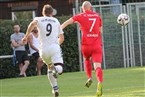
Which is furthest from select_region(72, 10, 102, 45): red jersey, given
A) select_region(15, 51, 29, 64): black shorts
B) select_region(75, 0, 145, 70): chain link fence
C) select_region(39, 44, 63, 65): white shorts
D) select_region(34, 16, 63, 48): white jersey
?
select_region(75, 0, 145, 70): chain link fence

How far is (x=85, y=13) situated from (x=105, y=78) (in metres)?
5.31

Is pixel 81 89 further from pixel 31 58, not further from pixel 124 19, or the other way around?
pixel 31 58

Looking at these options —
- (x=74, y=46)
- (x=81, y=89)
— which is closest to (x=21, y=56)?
(x=74, y=46)

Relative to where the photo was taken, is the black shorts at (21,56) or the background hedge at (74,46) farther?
the background hedge at (74,46)

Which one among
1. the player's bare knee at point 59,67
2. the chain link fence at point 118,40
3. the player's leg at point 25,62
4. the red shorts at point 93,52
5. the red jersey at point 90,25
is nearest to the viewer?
the player's bare knee at point 59,67

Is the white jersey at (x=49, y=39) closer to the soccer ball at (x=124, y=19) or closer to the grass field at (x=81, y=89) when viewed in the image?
the grass field at (x=81, y=89)

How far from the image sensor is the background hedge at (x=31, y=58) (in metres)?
24.5

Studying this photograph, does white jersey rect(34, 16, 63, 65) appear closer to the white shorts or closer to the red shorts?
the white shorts

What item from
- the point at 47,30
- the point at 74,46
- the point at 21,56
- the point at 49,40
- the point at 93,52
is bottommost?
the point at 21,56

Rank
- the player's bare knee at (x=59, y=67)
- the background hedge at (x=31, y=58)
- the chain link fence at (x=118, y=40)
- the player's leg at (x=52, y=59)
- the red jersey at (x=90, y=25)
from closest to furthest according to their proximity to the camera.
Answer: the player's bare knee at (x=59, y=67) → the player's leg at (x=52, y=59) → the red jersey at (x=90, y=25) → the background hedge at (x=31, y=58) → the chain link fence at (x=118, y=40)

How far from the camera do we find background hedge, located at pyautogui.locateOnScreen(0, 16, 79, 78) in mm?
24469

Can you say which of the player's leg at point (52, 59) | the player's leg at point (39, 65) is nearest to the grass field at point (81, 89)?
the player's leg at point (52, 59)

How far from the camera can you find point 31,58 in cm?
2473

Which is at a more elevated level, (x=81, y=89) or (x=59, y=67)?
(x=59, y=67)
